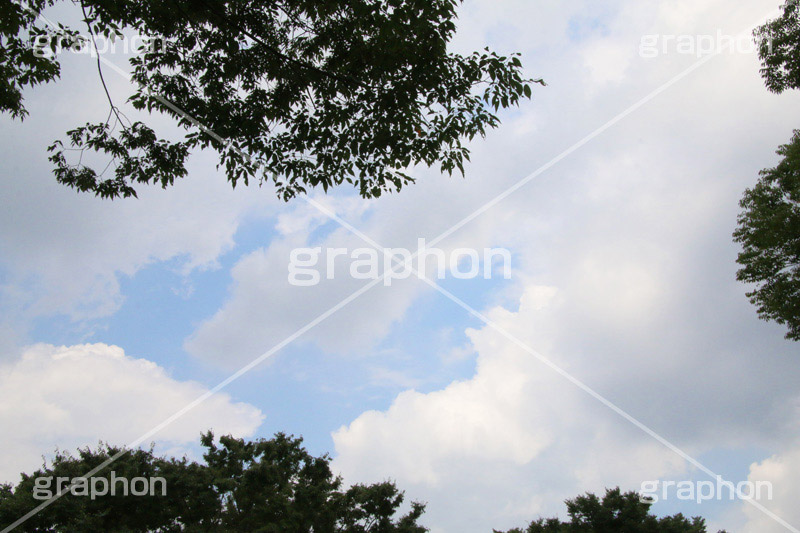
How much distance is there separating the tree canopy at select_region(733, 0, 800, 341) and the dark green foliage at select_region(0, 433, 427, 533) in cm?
1992

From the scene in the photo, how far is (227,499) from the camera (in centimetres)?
2666

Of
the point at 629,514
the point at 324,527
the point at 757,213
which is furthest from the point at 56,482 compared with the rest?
the point at 757,213

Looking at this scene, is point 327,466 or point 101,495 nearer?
point 101,495

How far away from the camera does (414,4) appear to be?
6.12m

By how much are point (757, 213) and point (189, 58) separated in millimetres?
18550

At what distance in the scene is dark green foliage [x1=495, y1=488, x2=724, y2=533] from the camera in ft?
91.8

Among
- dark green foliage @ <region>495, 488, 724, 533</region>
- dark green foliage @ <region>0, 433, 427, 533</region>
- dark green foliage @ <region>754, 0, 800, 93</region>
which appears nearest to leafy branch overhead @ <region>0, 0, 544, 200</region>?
dark green foliage @ <region>754, 0, 800, 93</region>

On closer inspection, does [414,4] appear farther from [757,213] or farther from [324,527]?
[324,527]

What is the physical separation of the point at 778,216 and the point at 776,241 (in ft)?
2.89

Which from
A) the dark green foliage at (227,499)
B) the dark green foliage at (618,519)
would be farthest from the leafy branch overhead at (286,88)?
the dark green foliage at (618,519)

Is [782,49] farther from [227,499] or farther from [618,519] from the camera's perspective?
[227,499]

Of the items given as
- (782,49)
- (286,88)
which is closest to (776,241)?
(782,49)

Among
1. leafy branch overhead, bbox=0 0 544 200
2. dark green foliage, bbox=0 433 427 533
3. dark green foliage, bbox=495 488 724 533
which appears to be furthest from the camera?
dark green foliage, bbox=495 488 724 533

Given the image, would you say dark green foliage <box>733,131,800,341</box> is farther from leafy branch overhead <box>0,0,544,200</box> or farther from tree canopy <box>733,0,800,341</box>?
leafy branch overhead <box>0,0,544,200</box>
